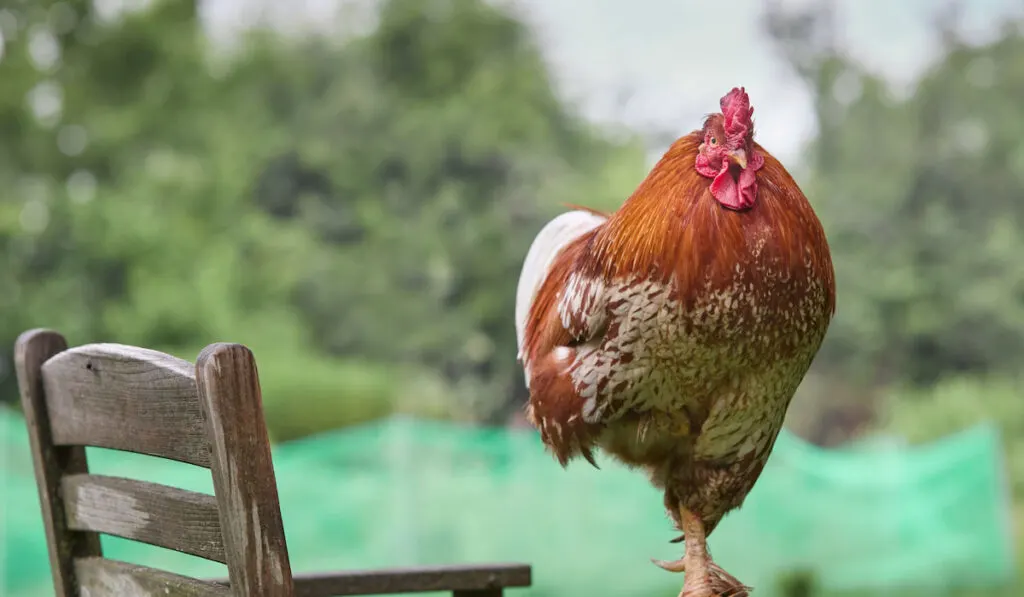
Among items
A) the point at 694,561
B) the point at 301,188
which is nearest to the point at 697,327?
the point at 694,561

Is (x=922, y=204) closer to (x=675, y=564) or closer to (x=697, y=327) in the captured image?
(x=675, y=564)

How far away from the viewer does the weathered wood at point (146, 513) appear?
110cm

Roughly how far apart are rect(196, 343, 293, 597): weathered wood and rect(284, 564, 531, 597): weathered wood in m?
0.84

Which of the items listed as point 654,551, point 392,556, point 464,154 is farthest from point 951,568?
point 464,154

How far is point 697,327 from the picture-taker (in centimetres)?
144

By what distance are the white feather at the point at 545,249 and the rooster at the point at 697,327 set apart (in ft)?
1.07

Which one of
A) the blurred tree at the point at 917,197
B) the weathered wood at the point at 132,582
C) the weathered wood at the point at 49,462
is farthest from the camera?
the blurred tree at the point at 917,197

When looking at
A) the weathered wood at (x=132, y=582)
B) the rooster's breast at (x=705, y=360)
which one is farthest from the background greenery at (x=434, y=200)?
the weathered wood at (x=132, y=582)

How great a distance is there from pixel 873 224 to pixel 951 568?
17.9 ft

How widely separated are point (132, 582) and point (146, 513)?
10 centimetres

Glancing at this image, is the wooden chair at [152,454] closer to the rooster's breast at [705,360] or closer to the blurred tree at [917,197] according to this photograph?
the rooster's breast at [705,360]

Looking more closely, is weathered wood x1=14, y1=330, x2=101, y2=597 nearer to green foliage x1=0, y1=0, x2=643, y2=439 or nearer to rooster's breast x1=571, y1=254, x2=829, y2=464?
rooster's breast x1=571, y1=254, x2=829, y2=464

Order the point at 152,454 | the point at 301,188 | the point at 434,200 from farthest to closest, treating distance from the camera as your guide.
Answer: the point at 301,188
the point at 434,200
the point at 152,454

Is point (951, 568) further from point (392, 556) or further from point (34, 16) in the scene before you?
point (34, 16)
